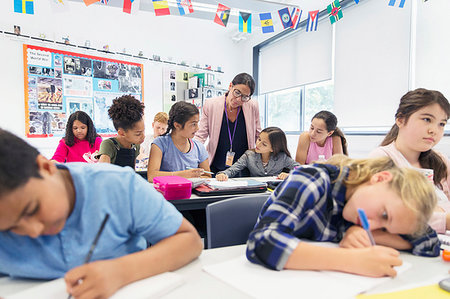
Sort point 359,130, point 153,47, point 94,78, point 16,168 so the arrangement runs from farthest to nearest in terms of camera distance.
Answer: point 153,47, point 94,78, point 359,130, point 16,168

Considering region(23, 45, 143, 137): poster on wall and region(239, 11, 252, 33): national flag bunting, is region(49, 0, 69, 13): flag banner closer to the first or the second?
region(23, 45, 143, 137): poster on wall

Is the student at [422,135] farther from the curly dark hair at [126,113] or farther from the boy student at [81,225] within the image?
the curly dark hair at [126,113]

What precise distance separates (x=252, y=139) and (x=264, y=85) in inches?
103

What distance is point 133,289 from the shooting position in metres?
0.59

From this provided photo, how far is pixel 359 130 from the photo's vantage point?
3305 mm

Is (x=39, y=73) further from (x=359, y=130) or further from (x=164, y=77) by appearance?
(x=359, y=130)

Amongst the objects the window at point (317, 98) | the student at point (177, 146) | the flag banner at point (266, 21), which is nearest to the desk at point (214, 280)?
the student at point (177, 146)

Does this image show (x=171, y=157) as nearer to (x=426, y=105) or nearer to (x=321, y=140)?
(x=321, y=140)

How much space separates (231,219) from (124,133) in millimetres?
1302

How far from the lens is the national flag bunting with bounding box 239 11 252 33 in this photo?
3.14 metres

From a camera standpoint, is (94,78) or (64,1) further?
(94,78)

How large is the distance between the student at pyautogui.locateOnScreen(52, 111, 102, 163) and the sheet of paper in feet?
7.39

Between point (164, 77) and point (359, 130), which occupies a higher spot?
point (164, 77)

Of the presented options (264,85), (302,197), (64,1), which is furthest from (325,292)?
(264,85)
